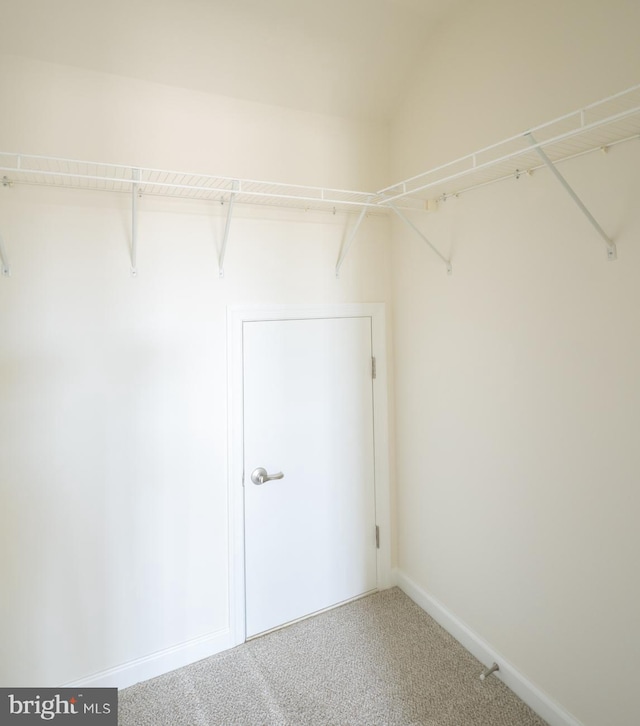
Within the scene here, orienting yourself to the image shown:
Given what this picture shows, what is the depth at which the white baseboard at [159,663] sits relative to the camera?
201 cm

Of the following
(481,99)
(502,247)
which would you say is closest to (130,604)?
(502,247)

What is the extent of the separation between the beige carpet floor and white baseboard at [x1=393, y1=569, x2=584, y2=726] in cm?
3

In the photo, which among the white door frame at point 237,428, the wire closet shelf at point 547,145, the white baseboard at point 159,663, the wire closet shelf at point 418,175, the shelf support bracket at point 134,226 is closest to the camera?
the wire closet shelf at point 547,145

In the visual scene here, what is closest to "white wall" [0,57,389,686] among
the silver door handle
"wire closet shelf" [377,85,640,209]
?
the silver door handle

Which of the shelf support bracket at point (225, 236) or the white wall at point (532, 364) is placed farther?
the shelf support bracket at point (225, 236)

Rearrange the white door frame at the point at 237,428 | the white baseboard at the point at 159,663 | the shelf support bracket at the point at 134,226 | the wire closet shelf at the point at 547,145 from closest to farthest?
the wire closet shelf at the point at 547,145 → the shelf support bracket at the point at 134,226 → the white baseboard at the point at 159,663 → the white door frame at the point at 237,428

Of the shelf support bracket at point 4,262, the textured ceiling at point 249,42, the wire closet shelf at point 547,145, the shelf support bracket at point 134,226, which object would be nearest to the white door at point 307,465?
the shelf support bracket at point 134,226

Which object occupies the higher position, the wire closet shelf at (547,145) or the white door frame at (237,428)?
the wire closet shelf at (547,145)

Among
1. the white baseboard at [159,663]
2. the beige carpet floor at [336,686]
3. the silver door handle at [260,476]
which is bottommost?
the beige carpet floor at [336,686]

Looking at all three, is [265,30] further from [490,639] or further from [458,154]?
[490,639]

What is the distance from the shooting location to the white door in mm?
2357

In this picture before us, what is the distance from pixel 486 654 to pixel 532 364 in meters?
1.44

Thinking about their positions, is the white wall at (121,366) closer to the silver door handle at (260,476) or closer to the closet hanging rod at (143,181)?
the closet hanging rod at (143,181)

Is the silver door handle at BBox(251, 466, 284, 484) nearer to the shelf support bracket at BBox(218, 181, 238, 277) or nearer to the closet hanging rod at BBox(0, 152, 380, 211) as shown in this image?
the shelf support bracket at BBox(218, 181, 238, 277)
